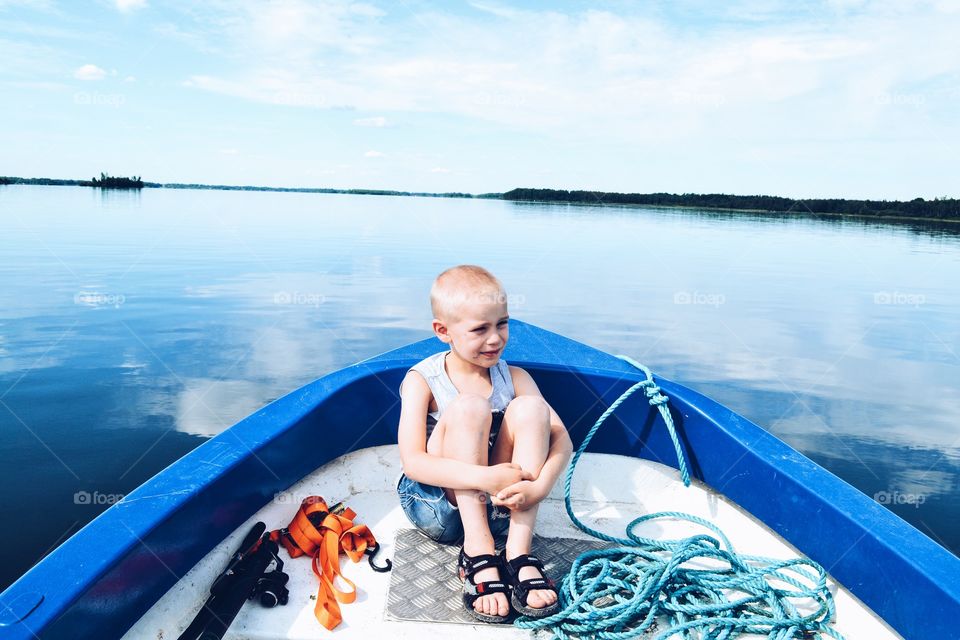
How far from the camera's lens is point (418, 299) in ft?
34.5

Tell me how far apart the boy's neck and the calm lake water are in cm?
244

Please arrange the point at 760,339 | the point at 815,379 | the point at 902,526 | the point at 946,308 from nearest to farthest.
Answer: the point at 902,526, the point at 815,379, the point at 760,339, the point at 946,308

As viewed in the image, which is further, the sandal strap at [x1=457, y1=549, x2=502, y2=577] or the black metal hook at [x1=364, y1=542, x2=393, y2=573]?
the black metal hook at [x1=364, y1=542, x2=393, y2=573]

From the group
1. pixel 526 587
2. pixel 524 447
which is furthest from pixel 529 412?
pixel 526 587

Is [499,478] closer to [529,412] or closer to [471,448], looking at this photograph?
[471,448]

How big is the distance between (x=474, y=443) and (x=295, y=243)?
18.2 m

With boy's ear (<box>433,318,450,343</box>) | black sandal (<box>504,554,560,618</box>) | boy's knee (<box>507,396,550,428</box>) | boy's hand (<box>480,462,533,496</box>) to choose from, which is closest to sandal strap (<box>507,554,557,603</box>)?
black sandal (<box>504,554,560,618</box>)

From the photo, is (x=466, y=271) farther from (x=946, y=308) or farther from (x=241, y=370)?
(x=946, y=308)

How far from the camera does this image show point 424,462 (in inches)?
83.9

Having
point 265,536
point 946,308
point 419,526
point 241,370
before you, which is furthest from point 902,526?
point 946,308

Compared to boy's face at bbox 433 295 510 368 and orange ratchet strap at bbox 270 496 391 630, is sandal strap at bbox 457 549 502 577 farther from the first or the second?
boy's face at bbox 433 295 510 368

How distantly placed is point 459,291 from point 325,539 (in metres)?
0.96

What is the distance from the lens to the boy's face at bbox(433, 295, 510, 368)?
7.29 ft

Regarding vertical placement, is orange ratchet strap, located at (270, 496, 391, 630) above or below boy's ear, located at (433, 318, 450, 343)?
below
